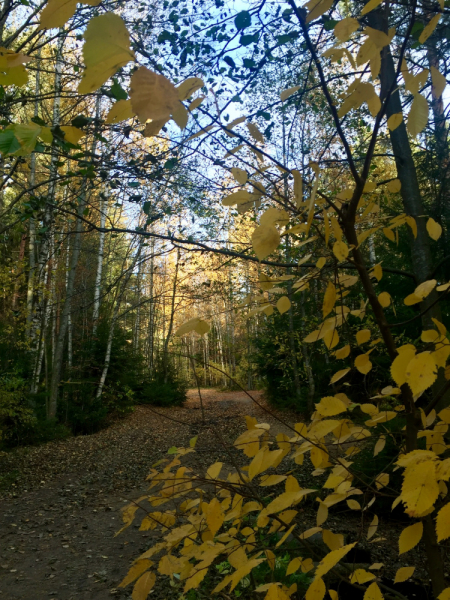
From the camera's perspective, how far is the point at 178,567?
0.89 meters

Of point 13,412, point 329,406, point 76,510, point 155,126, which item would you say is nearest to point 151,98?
point 155,126

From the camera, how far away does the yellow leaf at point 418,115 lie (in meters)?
0.61

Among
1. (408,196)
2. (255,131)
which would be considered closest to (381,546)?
(408,196)

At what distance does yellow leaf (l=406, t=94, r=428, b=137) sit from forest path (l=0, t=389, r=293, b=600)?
66 centimetres

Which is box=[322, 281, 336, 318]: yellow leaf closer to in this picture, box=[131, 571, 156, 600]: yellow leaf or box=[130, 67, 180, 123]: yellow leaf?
box=[130, 67, 180, 123]: yellow leaf

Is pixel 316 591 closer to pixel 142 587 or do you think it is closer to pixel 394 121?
pixel 142 587

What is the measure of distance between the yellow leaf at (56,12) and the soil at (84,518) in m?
0.79

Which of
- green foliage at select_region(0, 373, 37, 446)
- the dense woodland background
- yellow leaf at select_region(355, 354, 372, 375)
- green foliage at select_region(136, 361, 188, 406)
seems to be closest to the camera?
yellow leaf at select_region(355, 354, 372, 375)

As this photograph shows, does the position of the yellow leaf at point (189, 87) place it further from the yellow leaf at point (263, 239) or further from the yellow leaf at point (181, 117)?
the yellow leaf at point (263, 239)

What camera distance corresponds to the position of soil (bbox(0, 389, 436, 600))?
2.93 m

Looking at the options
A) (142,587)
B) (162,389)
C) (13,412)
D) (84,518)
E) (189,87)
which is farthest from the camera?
(162,389)

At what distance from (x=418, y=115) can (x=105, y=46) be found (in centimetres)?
46

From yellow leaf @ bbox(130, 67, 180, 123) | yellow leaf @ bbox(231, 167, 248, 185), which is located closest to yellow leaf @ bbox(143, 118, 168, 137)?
yellow leaf @ bbox(130, 67, 180, 123)

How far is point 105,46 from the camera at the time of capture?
0.42 metres
